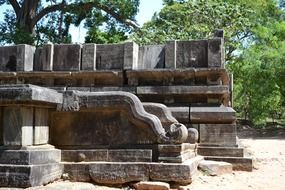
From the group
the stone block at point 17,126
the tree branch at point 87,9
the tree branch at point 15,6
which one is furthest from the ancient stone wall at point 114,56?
the tree branch at point 15,6

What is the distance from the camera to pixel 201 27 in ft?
62.7

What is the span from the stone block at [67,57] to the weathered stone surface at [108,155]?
11.3 feet

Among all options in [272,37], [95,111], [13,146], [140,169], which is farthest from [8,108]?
[272,37]

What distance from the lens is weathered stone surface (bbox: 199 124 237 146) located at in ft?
26.9

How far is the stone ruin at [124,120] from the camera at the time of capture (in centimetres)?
566

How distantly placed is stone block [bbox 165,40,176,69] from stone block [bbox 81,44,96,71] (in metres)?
1.76

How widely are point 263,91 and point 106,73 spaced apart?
631 inches

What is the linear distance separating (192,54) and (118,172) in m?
3.89

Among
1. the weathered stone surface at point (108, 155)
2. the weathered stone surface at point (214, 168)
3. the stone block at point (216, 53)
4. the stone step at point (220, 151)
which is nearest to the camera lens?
the weathered stone surface at point (108, 155)

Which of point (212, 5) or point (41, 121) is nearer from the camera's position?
point (41, 121)

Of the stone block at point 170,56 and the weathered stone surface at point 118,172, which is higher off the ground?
the stone block at point 170,56

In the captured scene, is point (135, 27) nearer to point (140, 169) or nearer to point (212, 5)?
point (212, 5)

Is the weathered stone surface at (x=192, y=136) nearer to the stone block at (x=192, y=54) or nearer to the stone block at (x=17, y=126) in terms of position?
the stone block at (x=192, y=54)

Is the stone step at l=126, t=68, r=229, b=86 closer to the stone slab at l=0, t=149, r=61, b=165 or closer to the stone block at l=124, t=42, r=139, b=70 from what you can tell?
the stone block at l=124, t=42, r=139, b=70
